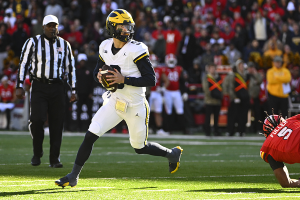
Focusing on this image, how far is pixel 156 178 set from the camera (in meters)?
6.38

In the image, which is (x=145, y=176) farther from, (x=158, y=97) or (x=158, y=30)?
(x=158, y=30)

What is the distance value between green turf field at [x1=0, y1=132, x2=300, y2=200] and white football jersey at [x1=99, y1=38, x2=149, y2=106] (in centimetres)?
91

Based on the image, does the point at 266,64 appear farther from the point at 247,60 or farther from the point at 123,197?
the point at 123,197

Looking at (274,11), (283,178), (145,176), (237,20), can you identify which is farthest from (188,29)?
(283,178)

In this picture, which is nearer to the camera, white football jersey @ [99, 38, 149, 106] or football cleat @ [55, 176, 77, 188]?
football cleat @ [55, 176, 77, 188]

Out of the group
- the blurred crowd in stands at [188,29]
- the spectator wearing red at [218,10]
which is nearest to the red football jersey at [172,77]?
the blurred crowd in stands at [188,29]

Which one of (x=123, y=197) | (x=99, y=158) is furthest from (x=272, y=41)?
→ (x=123, y=197)

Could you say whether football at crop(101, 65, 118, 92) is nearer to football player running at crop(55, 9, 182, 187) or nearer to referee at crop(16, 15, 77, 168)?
football player running at crop(55, 9, 182, 187)

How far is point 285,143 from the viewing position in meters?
5.25

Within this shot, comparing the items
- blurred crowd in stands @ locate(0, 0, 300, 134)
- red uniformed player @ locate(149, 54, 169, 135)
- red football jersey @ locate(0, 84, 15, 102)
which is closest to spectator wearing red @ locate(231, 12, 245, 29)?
blurred crowd in stands @ locate(0, 0, 300, 134)

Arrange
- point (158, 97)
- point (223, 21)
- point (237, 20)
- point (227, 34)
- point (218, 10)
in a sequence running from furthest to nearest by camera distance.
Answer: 1. point (218, 10)
2. point (237, 20)
3. point (223, 21)
4. point (227, 34)
5. point (158, 97)

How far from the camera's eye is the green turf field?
504cm

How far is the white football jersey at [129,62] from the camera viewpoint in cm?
557

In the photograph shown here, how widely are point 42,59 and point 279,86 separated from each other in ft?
25.9
